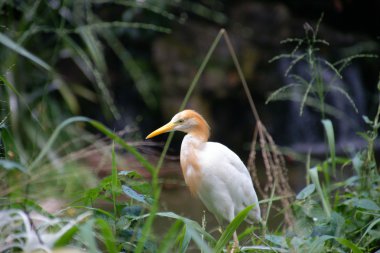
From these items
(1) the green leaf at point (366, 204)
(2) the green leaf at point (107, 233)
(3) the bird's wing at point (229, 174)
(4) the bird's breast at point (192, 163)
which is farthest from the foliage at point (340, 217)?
(2) the green leaf at point (107, 233)

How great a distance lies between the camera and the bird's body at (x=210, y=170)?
2.29m

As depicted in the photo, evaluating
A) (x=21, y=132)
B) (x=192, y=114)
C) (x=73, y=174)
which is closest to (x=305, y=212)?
(x=192, y=114)

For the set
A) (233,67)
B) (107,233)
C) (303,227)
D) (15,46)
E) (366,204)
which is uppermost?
(15,46)

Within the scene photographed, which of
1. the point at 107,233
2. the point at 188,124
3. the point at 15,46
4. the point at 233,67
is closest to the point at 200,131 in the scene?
the point at 188,124

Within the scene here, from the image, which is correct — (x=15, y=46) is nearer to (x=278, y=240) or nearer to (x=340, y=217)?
(x=278, y=240)

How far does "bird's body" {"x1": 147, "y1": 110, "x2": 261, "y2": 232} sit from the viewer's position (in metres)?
2.29

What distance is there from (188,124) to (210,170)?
22 cm

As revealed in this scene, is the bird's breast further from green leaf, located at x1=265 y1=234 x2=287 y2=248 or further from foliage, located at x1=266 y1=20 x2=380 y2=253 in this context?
green leaf, located at x1=265 y1=234 x2=287 y2=248

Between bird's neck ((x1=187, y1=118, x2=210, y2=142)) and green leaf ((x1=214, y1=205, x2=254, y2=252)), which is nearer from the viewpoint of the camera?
green leaf ((x1=214, y1=205, x2=254, y2=252))

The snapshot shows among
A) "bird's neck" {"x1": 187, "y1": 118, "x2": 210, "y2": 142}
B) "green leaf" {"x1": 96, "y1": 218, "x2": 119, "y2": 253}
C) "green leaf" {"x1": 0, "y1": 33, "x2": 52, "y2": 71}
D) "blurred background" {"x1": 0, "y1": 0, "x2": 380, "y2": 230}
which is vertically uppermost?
"green leaf" {"x1": 0, "y1": 33, "x2": 52, "y2": 71}

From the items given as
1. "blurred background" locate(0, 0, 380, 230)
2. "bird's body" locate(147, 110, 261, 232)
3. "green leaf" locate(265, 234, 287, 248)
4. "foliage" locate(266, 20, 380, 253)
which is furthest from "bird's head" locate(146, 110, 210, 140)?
"blurred background" locate(0, 0, 380, 230)

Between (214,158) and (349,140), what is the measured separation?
4.25 m

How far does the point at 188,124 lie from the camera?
7.61 feet

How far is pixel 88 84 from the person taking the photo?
6.09m
